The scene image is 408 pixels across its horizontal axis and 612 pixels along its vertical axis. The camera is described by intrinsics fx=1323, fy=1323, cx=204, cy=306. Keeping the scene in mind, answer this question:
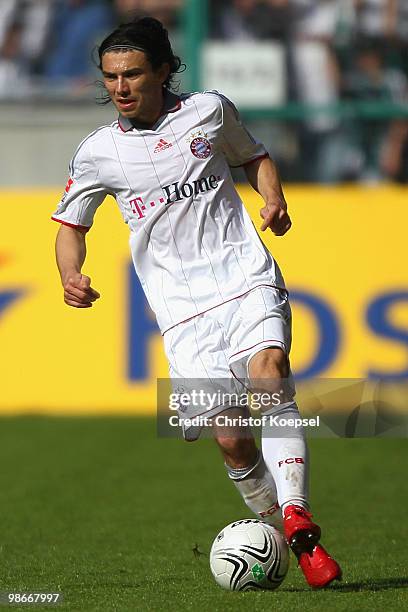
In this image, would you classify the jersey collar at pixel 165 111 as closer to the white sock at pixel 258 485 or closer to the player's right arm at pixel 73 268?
the player's right arm at pixel 73 268

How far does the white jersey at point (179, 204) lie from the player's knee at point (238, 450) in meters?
0.52

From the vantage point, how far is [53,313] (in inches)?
462

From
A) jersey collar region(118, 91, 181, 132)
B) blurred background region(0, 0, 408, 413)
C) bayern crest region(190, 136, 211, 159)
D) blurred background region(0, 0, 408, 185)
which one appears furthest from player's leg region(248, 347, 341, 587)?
blurred background region(0, 0, 408, 185)

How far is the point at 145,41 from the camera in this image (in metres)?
5.35

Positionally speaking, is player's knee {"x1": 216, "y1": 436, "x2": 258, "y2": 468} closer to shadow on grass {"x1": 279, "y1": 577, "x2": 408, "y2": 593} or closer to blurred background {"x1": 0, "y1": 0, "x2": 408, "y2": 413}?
shadow on grass {"x1": 279, "y1": 577, "x2": 408, "y2": 593}

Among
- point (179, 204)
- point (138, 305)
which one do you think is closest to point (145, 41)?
point (179, 204)

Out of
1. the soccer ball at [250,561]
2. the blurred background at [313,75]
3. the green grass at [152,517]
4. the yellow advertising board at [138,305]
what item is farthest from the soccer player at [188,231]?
the blurred background at [313,75]

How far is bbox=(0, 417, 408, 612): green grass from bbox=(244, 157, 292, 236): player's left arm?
1.46 m

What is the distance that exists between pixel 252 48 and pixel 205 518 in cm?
655

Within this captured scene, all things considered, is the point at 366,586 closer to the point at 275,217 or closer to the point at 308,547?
the point at 308,547

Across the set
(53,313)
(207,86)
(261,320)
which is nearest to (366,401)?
(261,320)

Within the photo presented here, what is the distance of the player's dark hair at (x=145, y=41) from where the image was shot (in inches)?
209

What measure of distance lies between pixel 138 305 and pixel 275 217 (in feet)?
20.9

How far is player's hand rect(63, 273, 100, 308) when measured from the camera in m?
5.18
